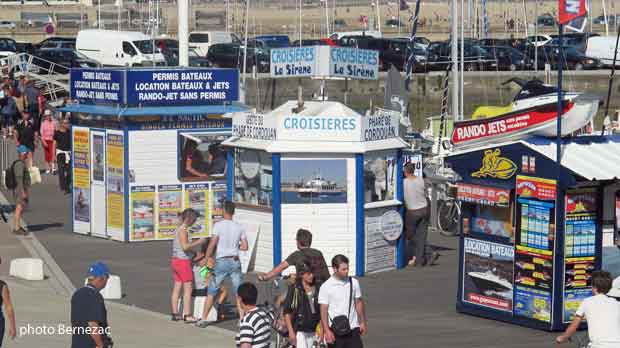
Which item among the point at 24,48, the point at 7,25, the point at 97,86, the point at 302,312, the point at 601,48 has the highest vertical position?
the point at 97,86

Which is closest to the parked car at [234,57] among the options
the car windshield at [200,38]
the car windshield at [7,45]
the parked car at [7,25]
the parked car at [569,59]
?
the car windshield at [200,38]

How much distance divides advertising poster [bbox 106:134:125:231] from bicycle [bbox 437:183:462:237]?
565cm

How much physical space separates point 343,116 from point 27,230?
757 cm

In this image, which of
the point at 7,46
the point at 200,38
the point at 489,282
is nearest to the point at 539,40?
the point at 200,38

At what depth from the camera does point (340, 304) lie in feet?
39.1

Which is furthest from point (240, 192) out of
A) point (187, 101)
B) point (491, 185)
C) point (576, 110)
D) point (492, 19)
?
point (492, 19)

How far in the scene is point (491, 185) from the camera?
16.2 m

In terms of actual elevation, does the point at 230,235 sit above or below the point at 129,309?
above

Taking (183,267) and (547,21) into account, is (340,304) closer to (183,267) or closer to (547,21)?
(183,267)

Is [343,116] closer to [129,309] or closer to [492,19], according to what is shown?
[129,309]

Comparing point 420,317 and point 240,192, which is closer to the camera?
point 420,317

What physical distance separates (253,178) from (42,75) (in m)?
32.8

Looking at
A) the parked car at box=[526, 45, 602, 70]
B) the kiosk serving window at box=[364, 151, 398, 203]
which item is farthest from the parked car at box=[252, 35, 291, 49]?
the kiosk serving window at box=[364, 151, 398, 203]

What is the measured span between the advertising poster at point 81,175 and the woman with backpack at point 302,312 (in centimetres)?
1194
